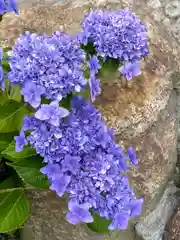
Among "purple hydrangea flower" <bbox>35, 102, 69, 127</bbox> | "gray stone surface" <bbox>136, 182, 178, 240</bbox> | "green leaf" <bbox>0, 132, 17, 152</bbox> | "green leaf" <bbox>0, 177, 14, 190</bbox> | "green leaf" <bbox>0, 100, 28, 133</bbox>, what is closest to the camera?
"purple hydrangea flower" <bbox>35, 102, 69, 127</bbox>

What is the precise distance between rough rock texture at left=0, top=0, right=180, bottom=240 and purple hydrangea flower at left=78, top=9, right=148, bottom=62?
34 cm

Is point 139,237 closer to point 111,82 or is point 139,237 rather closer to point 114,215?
point 111,82

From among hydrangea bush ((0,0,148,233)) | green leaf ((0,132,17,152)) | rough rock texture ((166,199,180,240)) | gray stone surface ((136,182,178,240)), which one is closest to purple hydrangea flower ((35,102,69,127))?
hydrangea bush ((0,0,148,233))

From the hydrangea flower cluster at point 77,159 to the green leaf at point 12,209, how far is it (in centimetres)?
39

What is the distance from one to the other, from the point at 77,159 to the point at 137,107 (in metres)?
0.55

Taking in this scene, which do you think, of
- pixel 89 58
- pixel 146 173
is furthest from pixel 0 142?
pixel 146 173

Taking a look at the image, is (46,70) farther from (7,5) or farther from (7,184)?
(7,184)

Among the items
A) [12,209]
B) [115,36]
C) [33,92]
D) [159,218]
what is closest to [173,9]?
[159,218]

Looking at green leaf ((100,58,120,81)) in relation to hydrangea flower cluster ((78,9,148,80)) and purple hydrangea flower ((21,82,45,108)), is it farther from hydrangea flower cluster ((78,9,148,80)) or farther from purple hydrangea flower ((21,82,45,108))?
purple hydrangea flower ((21,82,45,108))

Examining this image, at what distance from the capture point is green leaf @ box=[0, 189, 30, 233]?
141 cm

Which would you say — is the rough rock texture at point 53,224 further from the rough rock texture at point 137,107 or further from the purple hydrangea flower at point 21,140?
the purple hydrangea flower at point 21,140

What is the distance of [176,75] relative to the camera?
1742mm

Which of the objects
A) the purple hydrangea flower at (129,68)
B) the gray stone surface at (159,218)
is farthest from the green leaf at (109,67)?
the gray stone surface at (159,218)

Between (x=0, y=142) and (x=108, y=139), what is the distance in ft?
1.30
